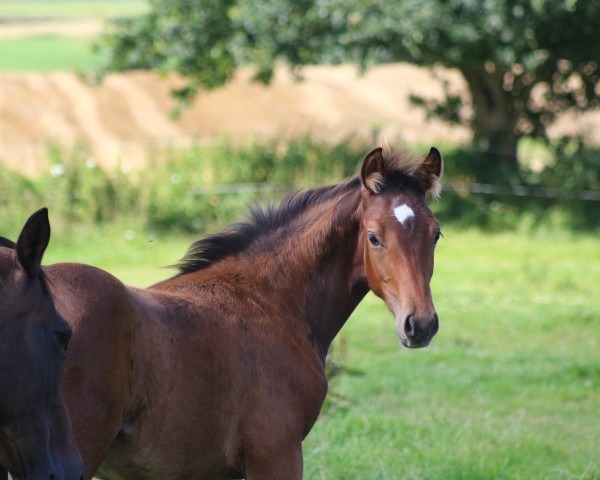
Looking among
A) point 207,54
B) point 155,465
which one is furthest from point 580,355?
point 207,54

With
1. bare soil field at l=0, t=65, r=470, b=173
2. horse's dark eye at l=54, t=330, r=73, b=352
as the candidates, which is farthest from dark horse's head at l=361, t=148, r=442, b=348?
bare soil field at l=0, t=65, r=470, b=173

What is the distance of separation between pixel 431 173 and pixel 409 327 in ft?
2.53

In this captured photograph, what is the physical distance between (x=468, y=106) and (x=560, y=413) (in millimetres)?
10832

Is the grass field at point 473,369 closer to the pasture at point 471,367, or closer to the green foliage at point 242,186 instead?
the pasture at point 471,367

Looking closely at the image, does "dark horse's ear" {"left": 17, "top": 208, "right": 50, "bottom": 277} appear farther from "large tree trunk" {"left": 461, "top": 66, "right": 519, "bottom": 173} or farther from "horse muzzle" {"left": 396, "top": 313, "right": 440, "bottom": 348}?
"large tree trunk" {"left": 461, "top": 66, "right": 519, "bottom": 173}

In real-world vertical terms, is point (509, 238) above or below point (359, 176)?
below

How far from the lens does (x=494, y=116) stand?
675 inches

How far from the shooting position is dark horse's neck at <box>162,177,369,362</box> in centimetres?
452

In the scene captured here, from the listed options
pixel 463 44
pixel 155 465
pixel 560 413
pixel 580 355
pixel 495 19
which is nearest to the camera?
pixel 155 465

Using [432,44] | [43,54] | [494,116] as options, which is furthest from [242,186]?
[43,54]

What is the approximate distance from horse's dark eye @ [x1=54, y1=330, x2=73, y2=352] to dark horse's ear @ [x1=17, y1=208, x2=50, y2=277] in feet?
0.67

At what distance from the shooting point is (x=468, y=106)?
58.9 ft

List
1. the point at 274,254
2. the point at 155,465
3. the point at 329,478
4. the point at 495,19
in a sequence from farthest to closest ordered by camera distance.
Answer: the point at 495,19, the point at 329,478, the point at 274,254, the point at 155,465

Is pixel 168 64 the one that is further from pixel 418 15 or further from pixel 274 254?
pixel 274 254
